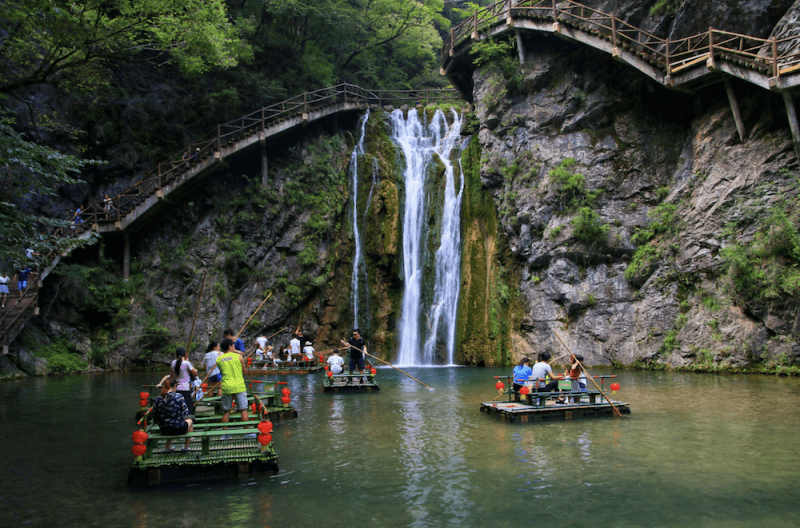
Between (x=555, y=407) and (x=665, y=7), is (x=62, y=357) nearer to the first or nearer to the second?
(x=555, y=407)

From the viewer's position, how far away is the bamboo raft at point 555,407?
10.3 m

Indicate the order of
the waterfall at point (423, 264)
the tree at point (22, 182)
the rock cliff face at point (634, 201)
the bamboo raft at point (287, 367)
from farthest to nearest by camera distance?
1. the waterfall at point (423, 264)
2. the bamboo raft at point (287, 367)
3. the rock cliff face at point (634, 201)
4. the tree at point (22, 182)

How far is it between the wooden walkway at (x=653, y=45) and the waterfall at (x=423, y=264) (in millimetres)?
5881

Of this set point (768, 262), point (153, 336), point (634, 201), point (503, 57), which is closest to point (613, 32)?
point (503, 57)

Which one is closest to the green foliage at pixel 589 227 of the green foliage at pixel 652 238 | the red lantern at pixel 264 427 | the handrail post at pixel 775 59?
the green foliage at pixel 652 238

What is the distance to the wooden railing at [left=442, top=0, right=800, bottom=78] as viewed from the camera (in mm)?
17094

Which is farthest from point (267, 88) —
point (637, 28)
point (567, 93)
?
point (637, 28)

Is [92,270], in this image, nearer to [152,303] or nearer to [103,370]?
[152,303]

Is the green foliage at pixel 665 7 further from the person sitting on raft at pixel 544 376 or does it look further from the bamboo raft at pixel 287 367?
the bamboo raft at pixel 287 367

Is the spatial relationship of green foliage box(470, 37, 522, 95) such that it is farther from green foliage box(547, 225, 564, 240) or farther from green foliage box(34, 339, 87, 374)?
green foliage box(34, 339, 87, 374)

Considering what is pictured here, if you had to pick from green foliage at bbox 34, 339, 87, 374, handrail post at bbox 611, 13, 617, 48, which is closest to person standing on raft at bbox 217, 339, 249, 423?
green foliage at bbox 34, 339, 87, 374

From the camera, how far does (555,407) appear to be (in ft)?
34.5

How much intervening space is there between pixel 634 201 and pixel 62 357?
78.5 ft

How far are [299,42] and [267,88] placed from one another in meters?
4.95
